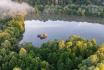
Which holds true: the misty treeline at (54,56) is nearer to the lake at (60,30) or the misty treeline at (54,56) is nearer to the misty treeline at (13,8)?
the lake at (60,30)

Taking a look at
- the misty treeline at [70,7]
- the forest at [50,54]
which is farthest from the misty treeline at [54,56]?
the misty treeline at [70,7]

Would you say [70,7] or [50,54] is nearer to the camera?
[50,54]

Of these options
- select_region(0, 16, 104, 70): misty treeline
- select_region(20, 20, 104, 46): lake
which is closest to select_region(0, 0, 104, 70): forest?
select_region(0, 16, 104, 70): misty treeline

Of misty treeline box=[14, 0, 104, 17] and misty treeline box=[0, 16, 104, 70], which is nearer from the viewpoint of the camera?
misty treeline box=[0, 16, 104, 70]

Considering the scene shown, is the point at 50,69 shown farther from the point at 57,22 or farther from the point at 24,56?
the point at 57,22

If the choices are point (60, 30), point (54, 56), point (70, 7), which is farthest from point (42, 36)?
point (70, 7)

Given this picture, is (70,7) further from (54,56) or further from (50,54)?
(54,56)

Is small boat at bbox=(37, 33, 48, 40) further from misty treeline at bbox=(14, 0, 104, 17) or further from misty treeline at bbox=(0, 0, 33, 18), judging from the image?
misty treeline at bbox=(14, 0, 104, 17)
